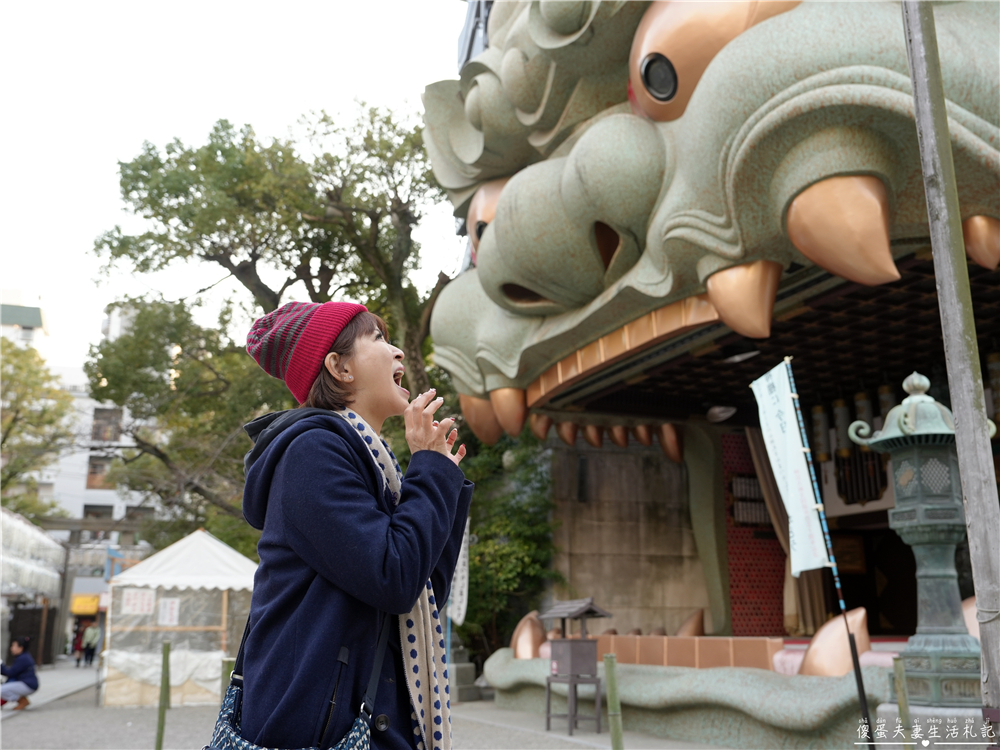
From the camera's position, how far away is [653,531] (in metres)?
13.0

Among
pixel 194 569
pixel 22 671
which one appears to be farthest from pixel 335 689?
pixel 22 671

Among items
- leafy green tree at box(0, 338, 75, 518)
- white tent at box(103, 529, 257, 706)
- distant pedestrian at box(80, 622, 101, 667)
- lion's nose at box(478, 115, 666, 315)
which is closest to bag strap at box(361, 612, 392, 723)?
lion's nose at box(478, 115, 666, 315)

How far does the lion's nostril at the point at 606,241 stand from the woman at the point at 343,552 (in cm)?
696

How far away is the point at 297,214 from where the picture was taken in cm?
1555

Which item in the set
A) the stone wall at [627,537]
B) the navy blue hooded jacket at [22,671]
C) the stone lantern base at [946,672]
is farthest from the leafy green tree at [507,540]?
the stone lantern base at [946,672]

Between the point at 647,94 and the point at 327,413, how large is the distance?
6.78 m

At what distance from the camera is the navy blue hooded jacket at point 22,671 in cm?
1166

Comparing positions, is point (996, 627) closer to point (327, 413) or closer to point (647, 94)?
point (327, 413)

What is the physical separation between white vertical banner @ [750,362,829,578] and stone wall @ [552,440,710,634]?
22.0 ft

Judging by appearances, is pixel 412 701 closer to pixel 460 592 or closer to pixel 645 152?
pixel 645 152

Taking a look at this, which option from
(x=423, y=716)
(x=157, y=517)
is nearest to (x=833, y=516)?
(x=423, y=716)

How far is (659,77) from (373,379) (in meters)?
6.58

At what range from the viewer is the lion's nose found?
7594 millimetres

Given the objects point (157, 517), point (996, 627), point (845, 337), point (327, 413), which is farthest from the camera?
point (157, 517)
